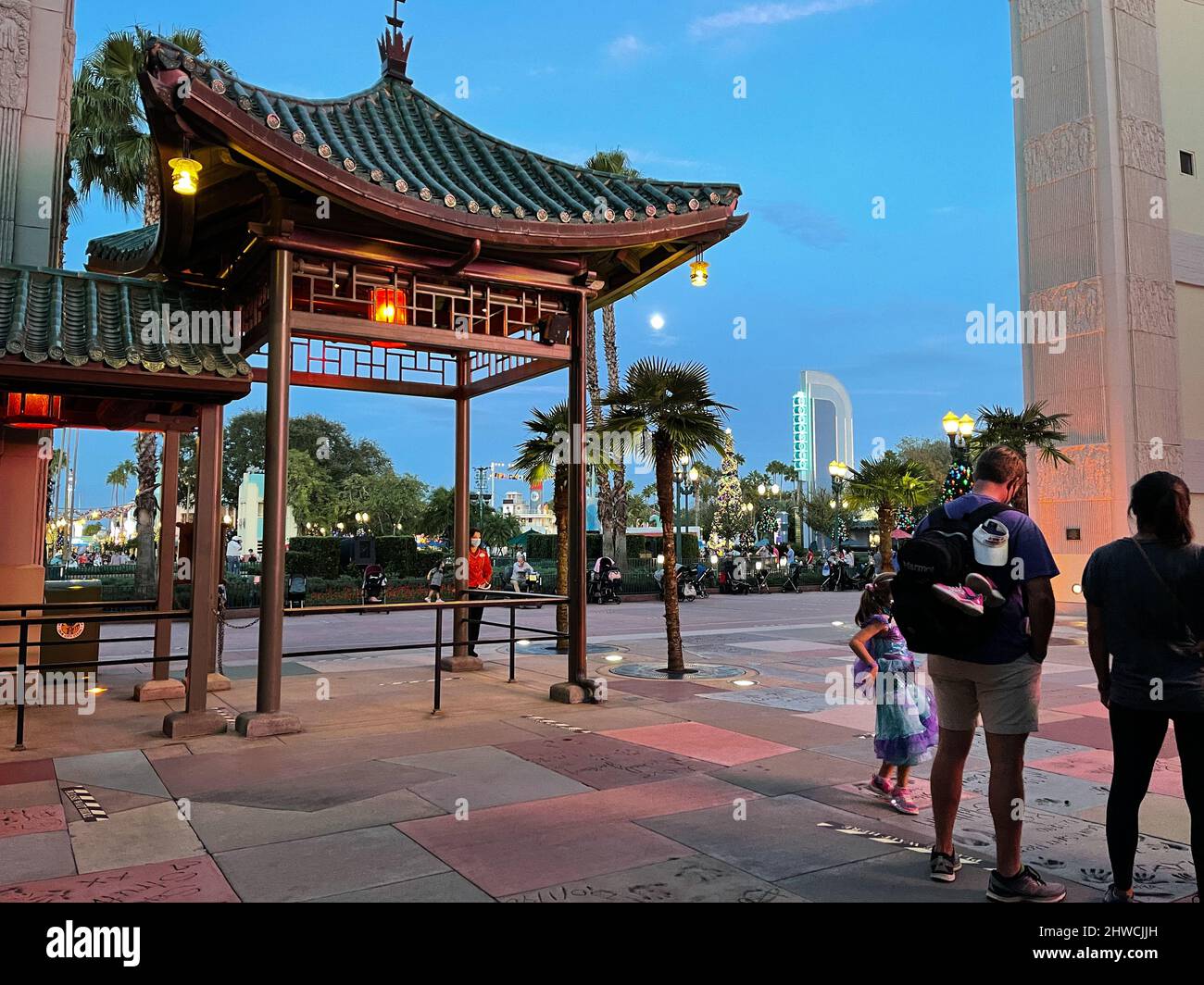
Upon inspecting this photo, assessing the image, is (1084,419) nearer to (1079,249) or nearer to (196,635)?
(1079,249)

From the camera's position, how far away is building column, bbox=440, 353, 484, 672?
10820 mm

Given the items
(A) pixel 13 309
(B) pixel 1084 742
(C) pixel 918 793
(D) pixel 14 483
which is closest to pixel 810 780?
(C) pixel 918 793

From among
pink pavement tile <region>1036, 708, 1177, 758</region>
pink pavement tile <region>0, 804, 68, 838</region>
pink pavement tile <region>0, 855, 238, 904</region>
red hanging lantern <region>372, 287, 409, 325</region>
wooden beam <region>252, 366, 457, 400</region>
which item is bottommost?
pink pavement tile <region>1036, 708, 1177, 758</region>

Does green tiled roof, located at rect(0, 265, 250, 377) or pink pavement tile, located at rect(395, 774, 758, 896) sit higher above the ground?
green tiled roof, located at rect(0, 265, 250, 377)

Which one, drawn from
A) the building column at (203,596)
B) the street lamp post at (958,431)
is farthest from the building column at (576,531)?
the street lamp post at (958,431)

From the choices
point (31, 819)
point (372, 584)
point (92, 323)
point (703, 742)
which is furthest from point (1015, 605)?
point (372, 584)

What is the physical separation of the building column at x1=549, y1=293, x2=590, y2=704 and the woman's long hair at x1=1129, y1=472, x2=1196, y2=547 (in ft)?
18.8

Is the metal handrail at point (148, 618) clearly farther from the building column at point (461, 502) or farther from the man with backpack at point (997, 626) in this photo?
the man with backpack at point (997, 626)

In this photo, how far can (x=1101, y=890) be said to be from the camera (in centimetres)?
378

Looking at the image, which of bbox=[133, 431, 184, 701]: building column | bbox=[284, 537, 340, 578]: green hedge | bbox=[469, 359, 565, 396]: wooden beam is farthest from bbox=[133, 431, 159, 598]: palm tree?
bbox=[469, 359, 565, 396]: wooden beam

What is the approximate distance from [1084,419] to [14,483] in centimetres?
2105

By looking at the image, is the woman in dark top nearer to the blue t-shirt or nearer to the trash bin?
the blue t-shirt

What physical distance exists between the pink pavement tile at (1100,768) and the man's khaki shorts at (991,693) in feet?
8.83

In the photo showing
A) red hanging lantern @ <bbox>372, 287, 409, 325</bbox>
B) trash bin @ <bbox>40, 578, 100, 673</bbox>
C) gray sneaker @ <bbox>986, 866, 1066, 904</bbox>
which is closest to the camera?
gray sneaker @ <bbox>986, 866, 1066, 904</bbox>
